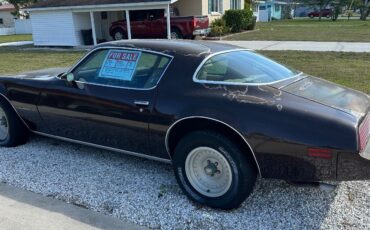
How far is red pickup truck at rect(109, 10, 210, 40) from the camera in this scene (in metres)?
19.0

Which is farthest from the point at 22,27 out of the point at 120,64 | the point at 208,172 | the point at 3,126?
the point at 208,172

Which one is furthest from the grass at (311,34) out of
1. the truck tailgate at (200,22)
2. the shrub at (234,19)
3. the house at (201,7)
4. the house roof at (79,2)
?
the house roof at (79,2)

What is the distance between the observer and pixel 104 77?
→ 407cm

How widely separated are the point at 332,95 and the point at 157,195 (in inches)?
72.9

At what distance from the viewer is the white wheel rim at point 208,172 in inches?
130

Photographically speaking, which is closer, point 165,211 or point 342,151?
point 342,151

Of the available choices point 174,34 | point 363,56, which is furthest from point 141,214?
point 174,34

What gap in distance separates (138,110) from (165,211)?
38.6 inches

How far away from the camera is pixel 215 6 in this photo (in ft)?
79.0

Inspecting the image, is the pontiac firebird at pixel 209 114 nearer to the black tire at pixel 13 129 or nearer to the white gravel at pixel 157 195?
the white gravel at pixel 157 195

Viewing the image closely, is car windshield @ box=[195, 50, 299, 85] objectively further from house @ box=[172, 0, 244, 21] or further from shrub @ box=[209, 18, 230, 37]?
house @ box=[172, 0, 244, 21]

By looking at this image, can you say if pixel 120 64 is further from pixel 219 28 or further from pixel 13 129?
pixel 219 28

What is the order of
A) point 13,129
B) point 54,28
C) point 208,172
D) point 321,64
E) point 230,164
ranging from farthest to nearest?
point 54,28
point 321,64
point 13,129
point 208,172
point 230,164

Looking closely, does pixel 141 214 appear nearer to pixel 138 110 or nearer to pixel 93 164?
pixel 138 110
